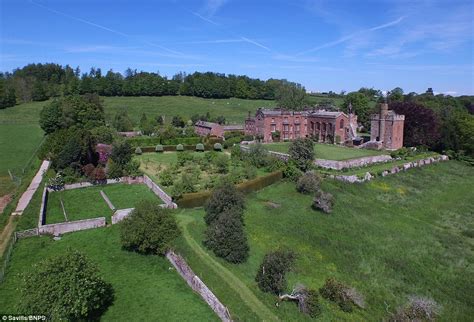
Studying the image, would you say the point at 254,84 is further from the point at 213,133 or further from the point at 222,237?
the point at 222,237

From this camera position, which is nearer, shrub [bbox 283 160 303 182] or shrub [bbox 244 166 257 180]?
shrub [bbox 244 166 257 180]

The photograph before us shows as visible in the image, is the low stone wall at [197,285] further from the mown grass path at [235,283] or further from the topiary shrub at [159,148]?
the topiary shrub at [159,148]


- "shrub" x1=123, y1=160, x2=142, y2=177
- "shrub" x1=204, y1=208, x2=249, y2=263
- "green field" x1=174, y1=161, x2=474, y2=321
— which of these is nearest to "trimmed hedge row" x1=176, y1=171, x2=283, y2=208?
"green field" x1=174, y1=161, x2=474, y2=321

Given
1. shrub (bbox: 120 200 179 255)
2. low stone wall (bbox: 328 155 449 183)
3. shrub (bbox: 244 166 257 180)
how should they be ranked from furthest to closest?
low stone wall (bbox: 328 155 449 183)
shrub (bbox: 244 166 257 180)
shrub (bbox: 120 200 179 255)

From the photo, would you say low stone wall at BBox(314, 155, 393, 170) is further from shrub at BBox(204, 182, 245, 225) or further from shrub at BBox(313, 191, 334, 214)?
shrub at BBox(204, 182, 245, 225)

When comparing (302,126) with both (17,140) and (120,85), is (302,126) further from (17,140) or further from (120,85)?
(120,85)
